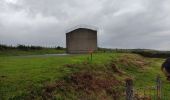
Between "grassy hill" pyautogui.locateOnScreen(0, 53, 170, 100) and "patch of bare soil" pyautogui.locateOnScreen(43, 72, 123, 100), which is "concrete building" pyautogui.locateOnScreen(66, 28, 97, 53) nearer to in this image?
"grassy hill" pyautogui.locateOnScreen(0, 53, 170, 100)

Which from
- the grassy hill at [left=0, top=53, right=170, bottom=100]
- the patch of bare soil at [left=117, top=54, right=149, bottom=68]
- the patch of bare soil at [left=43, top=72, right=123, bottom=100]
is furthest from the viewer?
the patch of bare soil at [left=117, top=54, right=149, bottom=68]

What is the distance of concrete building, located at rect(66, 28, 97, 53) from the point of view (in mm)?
60812

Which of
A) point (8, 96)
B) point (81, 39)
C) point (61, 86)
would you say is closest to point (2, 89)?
point (8, 96)

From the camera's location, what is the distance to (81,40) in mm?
62344

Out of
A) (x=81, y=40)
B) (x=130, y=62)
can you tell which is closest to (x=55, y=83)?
(x=130, y=62)

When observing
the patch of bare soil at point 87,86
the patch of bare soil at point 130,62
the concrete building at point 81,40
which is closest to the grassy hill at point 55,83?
the patch of bare soil at point 87,86

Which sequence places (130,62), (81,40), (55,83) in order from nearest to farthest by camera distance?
(55,83)
(130,62)
(81,40)

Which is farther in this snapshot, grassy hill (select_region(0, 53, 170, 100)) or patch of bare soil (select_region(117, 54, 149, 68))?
patch of bare soil (select_region(117, 54, 149, 68))

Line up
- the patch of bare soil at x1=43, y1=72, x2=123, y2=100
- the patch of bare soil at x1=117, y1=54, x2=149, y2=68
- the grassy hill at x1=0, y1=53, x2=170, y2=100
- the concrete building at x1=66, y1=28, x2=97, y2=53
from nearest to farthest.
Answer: the grassy hill at x1=0, y1=53, x2=170, y2=100, the patch of bare soil at x1=43, y1=72, x2=123, y2=100, the patch of bare soil at x1=117, y1=54, x2=149, y2=68, the concrete building at x1=66, y1=28, x2=97, y2=53

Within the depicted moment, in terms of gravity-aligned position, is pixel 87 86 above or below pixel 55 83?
below

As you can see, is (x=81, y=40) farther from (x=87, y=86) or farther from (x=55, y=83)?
(x=55, y=83)

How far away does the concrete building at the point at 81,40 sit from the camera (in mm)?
60812

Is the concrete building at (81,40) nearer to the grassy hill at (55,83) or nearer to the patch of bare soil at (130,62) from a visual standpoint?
the patch of bare soil at (130,62)

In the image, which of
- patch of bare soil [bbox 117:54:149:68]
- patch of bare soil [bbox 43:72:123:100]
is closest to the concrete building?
patch of bare soil [bbox 117:54:149:68]
